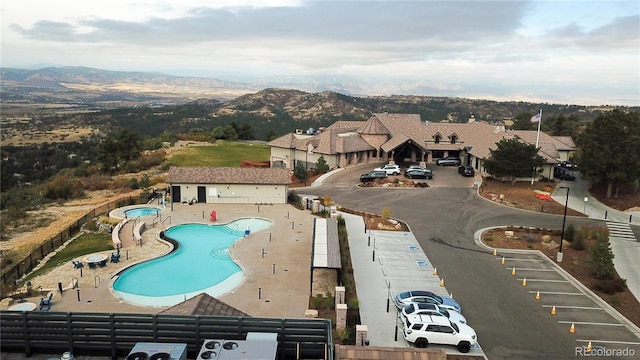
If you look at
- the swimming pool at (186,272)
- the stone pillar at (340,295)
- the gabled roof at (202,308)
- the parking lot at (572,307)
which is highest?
the gabled roof at (202,308)

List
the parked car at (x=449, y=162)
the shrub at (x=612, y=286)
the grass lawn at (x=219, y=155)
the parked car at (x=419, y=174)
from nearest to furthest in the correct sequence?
the shrub at (x=612, y=286) < the parked car at (x=419, y=174) < the grass lawn at (x=219, y=155) < the parked car at (x=449, y=162)

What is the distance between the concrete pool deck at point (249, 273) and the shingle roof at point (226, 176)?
3610mm

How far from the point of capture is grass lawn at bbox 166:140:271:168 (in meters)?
54.1

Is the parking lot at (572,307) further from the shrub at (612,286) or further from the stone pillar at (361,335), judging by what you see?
the stone pillar at (361,335)

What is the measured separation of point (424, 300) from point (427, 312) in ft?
5.61

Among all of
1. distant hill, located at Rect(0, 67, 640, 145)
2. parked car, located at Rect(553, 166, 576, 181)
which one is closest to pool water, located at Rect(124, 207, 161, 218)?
parked car, located at Rect(553, 166, 576, 181)

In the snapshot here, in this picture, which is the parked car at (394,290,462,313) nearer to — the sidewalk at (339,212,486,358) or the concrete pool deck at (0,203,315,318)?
the sidewalk at (339,212,486,358)

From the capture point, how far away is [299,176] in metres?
45.8

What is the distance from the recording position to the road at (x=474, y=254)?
17.5 meters

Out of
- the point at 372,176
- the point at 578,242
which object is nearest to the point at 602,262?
the point at 578,242

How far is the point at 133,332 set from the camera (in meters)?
10.6

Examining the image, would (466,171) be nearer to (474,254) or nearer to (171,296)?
(474,254)

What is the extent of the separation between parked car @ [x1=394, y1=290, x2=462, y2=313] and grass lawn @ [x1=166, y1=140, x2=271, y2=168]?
123 ft

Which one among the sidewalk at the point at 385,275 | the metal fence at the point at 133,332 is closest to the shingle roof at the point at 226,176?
the sidewalk at the point at 385,275
